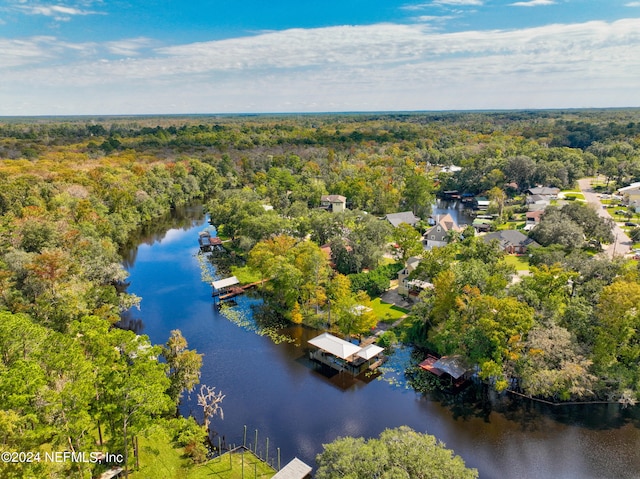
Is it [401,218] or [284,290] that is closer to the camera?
[284,290]

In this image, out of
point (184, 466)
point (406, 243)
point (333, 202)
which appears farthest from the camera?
point (333, 202)

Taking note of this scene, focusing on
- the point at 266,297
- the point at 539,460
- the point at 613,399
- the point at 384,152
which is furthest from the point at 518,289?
the point at 384,152

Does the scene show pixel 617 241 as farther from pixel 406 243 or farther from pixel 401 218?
pixel 406 243

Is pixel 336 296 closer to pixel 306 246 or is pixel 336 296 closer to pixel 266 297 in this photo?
pixel 306 246

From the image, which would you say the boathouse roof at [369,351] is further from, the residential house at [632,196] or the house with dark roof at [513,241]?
the residential house at [632,196]

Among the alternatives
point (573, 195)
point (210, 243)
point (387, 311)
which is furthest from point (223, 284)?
point (573, 195)

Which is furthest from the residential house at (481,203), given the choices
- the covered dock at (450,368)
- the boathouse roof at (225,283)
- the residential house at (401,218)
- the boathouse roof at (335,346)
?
the boathouse roof at (335,346)
